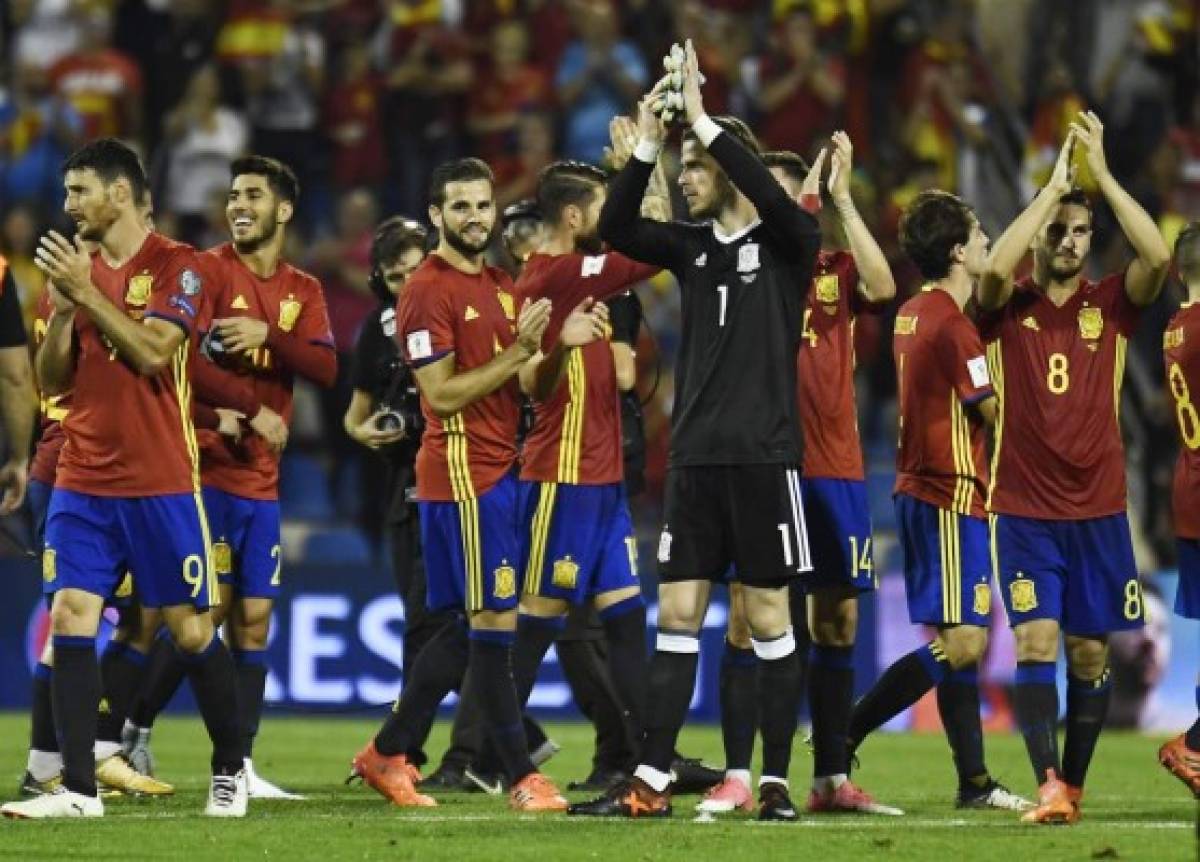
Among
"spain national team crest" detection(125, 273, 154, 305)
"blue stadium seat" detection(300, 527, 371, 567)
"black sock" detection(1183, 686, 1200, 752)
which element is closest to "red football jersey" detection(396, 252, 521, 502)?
"spain national team crest" detection(125, 273, 154, 305)

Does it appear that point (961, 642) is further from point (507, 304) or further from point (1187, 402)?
point (507, 304)

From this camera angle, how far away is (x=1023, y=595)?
938 cm

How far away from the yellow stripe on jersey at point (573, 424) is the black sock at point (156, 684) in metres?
1.86

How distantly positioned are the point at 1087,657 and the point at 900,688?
1070 mm

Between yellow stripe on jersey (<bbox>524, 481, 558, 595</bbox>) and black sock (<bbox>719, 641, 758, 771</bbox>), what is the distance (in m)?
0.90

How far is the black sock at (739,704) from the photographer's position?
30.8 ft

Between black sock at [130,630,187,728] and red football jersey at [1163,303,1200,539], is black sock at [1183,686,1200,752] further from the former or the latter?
black sock at [130,630,187,728]

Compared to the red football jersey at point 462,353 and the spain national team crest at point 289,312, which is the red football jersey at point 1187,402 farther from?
the spain national team crest at point 289,312

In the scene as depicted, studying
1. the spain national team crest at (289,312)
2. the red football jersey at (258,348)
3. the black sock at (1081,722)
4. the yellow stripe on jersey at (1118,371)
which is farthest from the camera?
the spain national team crest at (289,312)

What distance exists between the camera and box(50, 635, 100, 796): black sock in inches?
346

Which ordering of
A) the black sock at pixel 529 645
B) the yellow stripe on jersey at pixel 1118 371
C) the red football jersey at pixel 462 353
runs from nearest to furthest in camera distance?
the yellow stripe on jersey at pixel 1118 371
the red football jersey at pixel 462 353
the black sock at pixel 529 645

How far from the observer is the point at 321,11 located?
19250 millimetres

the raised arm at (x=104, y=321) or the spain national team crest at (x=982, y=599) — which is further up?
the raised arm at (x=104, y=321)

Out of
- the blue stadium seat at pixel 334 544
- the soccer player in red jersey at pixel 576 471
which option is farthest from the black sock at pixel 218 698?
the blue stadium seat at pixel 334 544
